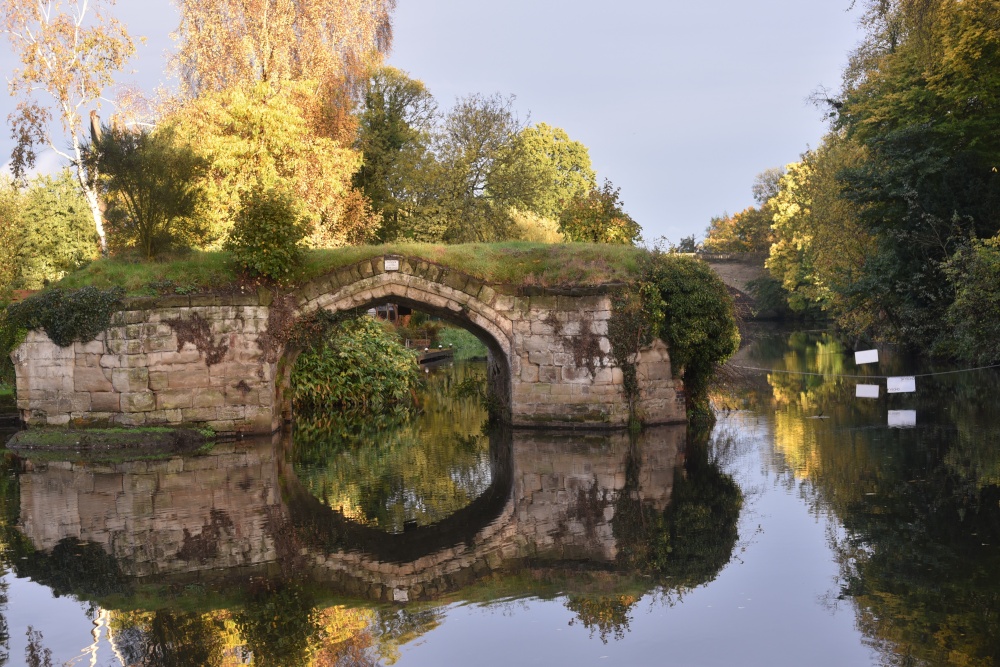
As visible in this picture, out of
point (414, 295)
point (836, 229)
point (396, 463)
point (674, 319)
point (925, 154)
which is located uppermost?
point (925, 154)

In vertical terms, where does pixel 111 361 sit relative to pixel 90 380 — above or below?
above

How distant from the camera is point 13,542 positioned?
9797 millimetres

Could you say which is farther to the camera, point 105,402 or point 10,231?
point 10,231

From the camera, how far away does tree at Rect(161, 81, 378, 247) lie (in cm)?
2548

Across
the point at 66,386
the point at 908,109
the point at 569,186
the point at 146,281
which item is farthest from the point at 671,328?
the point at 569,186

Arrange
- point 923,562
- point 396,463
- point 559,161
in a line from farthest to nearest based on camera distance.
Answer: point 559,161 < point 396,463 < point 923,562

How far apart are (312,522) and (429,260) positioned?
7.31 meters

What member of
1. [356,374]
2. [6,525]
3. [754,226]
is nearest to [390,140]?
[356,374]

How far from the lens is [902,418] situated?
673 inches

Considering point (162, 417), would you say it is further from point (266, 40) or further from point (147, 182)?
point (266, 40)

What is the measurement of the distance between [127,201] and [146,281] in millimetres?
2378

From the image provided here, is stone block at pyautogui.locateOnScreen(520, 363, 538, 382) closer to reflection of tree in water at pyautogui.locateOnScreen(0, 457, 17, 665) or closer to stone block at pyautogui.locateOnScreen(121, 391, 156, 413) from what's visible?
stone block at pyautogui.locateOnScreen(121, 391, 156, 413)

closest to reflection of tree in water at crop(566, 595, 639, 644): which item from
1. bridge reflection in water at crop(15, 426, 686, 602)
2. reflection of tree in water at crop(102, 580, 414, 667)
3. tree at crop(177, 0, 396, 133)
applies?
bridge reflection in water at crop(15, 426, 686, 602)

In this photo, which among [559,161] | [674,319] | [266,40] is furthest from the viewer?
[559,161]
